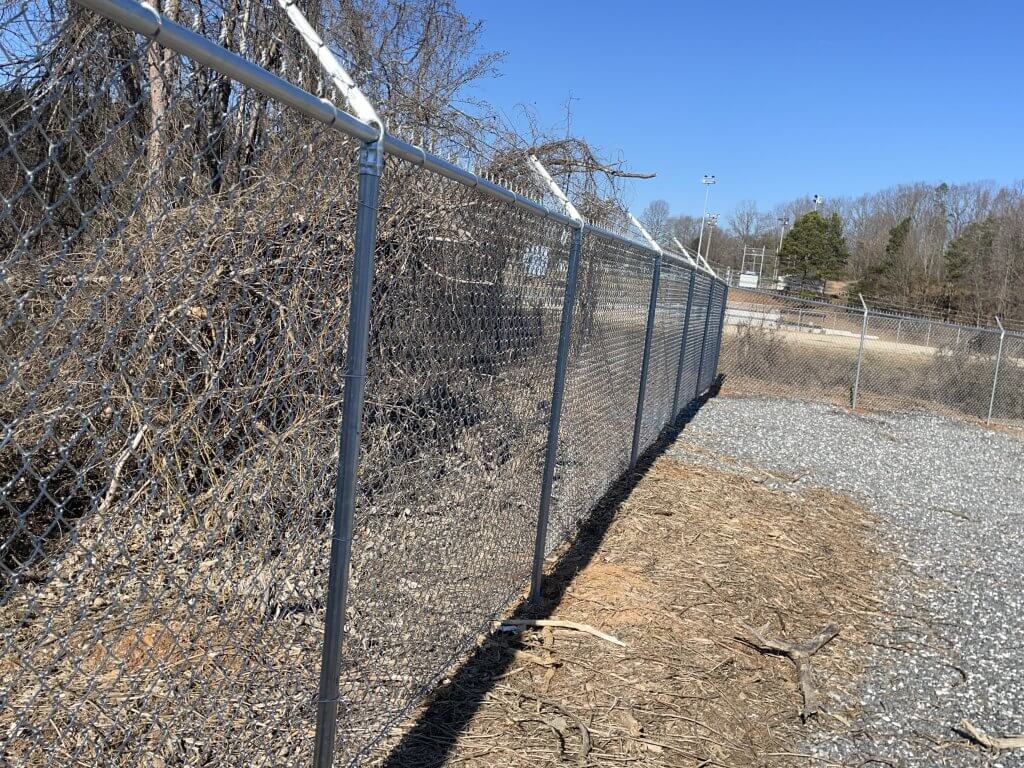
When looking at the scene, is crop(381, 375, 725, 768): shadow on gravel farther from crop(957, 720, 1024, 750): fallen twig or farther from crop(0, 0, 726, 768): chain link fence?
crop(957, 720, 1024, 750): fallen twig

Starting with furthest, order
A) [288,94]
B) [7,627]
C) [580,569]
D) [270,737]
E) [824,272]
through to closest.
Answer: [824,272] < [580,569] < [7,627] < [270,737] < [288,94]

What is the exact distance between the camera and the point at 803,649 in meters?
3.88

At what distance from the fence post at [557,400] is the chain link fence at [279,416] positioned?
2 cm

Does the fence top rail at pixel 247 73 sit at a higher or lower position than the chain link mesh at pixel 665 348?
higher

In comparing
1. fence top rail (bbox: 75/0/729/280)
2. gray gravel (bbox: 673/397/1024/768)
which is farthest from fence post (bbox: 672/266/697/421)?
fence top rail (bbox: 75/0/729/280)

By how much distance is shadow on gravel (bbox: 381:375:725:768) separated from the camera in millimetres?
2680

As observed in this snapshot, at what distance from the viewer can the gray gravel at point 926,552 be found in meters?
3.35

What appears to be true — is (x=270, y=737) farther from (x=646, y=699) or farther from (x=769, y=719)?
(x=769, y=719)

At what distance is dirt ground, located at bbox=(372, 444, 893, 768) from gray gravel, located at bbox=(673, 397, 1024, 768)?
20cm

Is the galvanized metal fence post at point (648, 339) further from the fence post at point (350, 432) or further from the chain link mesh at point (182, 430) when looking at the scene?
the fence post at point (350, 432)

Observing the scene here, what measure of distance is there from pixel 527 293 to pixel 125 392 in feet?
6.83

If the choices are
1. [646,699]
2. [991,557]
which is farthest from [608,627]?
[991,557]

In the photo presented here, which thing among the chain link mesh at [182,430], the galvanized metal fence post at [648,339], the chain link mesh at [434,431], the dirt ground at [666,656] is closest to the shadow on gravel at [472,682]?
the dirt ground at [666,656]

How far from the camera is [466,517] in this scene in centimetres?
297
